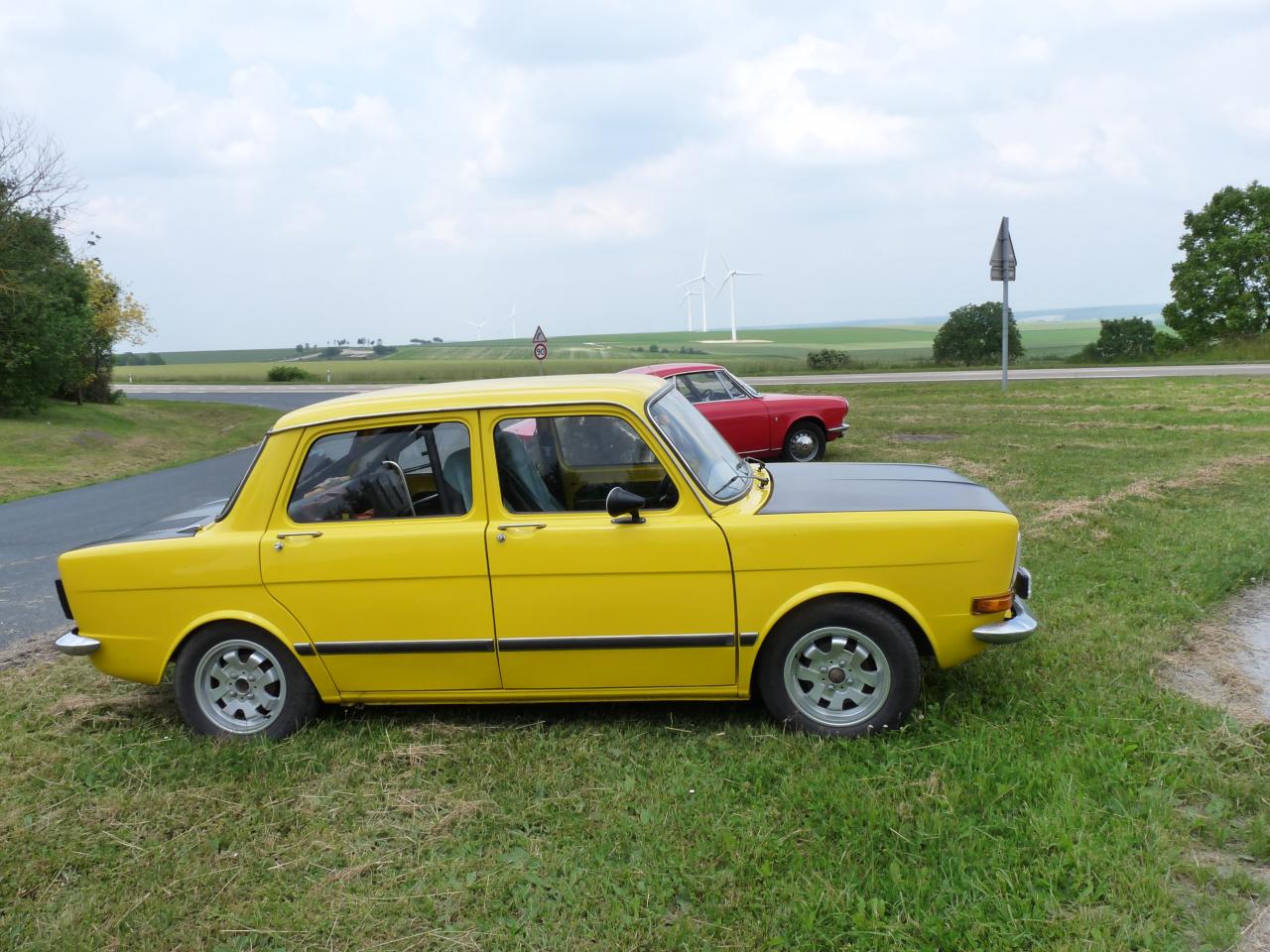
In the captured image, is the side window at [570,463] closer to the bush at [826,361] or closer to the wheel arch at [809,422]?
the wheel arch at [809,422]

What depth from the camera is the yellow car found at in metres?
4.03

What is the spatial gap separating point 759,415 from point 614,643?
348 inches

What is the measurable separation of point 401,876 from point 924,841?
1.89 m


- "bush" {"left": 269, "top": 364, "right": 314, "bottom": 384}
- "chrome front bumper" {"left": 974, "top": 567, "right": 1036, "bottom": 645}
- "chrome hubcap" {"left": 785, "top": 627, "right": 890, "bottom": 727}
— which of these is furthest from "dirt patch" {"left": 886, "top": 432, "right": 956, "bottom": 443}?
"bush" {"left": 269, "top": 364, "right": 314, "bottom": 384}

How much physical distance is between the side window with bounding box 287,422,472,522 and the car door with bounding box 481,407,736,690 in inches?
7.7

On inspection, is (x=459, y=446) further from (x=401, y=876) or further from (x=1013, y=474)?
(x=1013, y=474)

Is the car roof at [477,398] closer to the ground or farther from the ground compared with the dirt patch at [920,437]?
farther from the ground

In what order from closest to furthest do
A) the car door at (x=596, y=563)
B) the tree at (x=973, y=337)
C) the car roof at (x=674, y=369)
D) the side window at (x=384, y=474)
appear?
1. the car door at (x=596, y=563)
2. the side window at (x=384, y=474)
3. the car roof at (x=674, y=369)
4. the tree at (x=973, y=337)

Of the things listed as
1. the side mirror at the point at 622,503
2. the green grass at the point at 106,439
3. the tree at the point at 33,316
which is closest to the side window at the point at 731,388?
the side mirror at the point at 622,503

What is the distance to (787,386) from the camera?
101 ft

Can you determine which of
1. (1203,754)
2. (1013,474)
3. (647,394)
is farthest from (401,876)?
(1013,474)

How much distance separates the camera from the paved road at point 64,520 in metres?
7.44

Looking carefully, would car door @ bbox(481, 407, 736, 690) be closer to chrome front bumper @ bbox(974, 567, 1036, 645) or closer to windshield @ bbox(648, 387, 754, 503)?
windshield @ bbox(648, 387, 754, 503)

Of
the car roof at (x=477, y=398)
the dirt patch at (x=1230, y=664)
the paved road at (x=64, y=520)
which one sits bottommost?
the paved road at (x=64, y=520)
